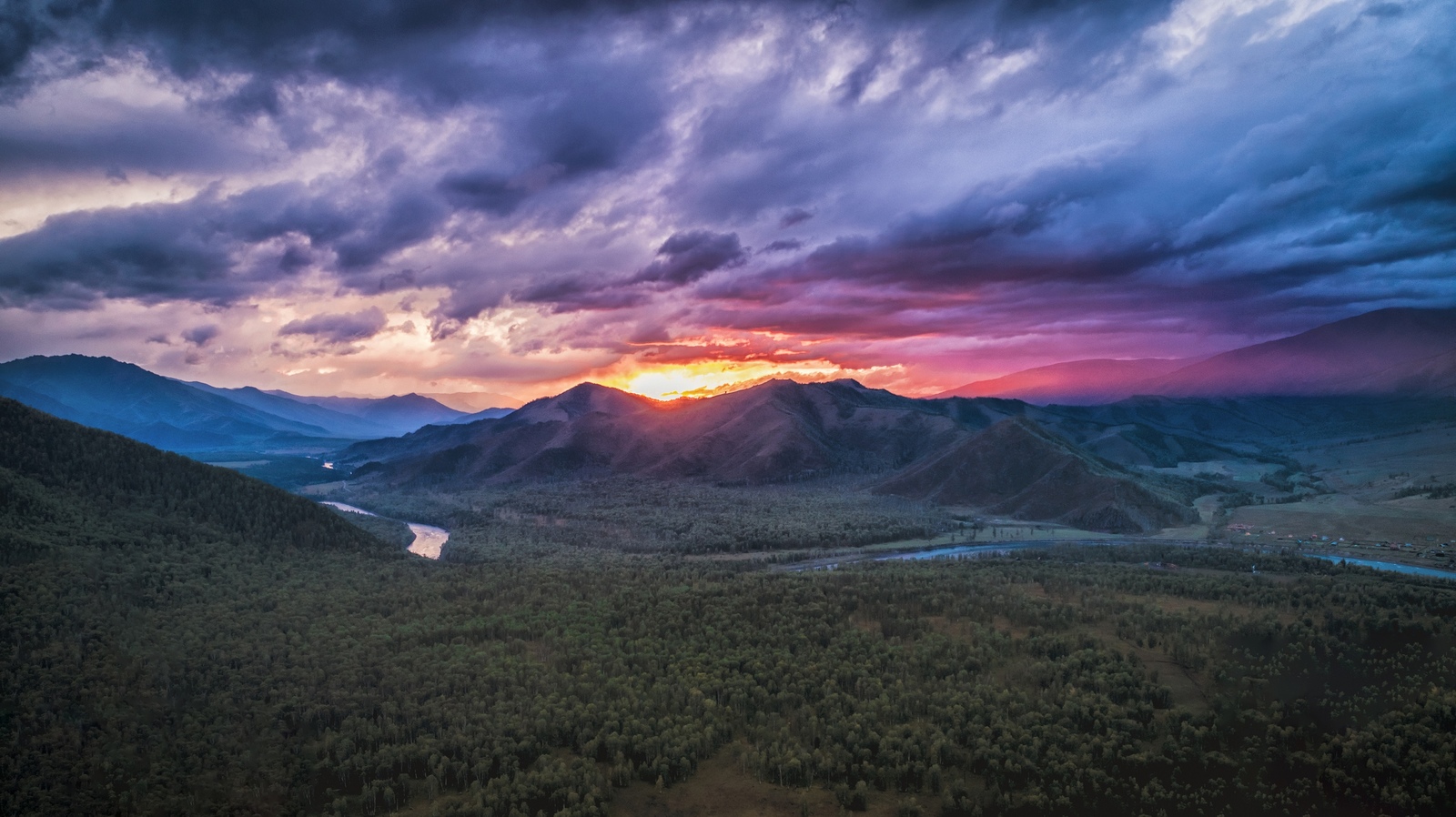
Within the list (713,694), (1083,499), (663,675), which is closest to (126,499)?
(663,675)

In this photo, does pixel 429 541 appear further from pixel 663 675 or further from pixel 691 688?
pixel 691 688

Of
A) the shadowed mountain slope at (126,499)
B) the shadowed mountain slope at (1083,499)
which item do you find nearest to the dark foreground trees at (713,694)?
the shadowed mountain slope at (126,499)

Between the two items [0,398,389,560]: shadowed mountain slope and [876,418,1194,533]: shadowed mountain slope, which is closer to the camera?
[0,398,389,560]: shadowed mountain slope

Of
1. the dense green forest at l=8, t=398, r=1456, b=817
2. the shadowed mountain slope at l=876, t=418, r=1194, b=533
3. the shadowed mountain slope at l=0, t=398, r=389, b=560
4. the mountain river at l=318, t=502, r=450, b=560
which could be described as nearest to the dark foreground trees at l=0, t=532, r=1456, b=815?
the dense green forest at l=8, t=398, r=1456, b=817

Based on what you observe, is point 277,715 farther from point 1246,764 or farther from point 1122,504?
point 1122,504

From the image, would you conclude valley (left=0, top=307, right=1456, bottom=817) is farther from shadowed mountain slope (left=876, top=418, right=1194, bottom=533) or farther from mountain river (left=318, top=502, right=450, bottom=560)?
shadowed mountain slope (left=876, top=418, right=1194, bottom=533)

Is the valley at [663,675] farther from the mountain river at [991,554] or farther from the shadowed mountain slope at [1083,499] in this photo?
the shadowed mountain slope at [1083,499]
